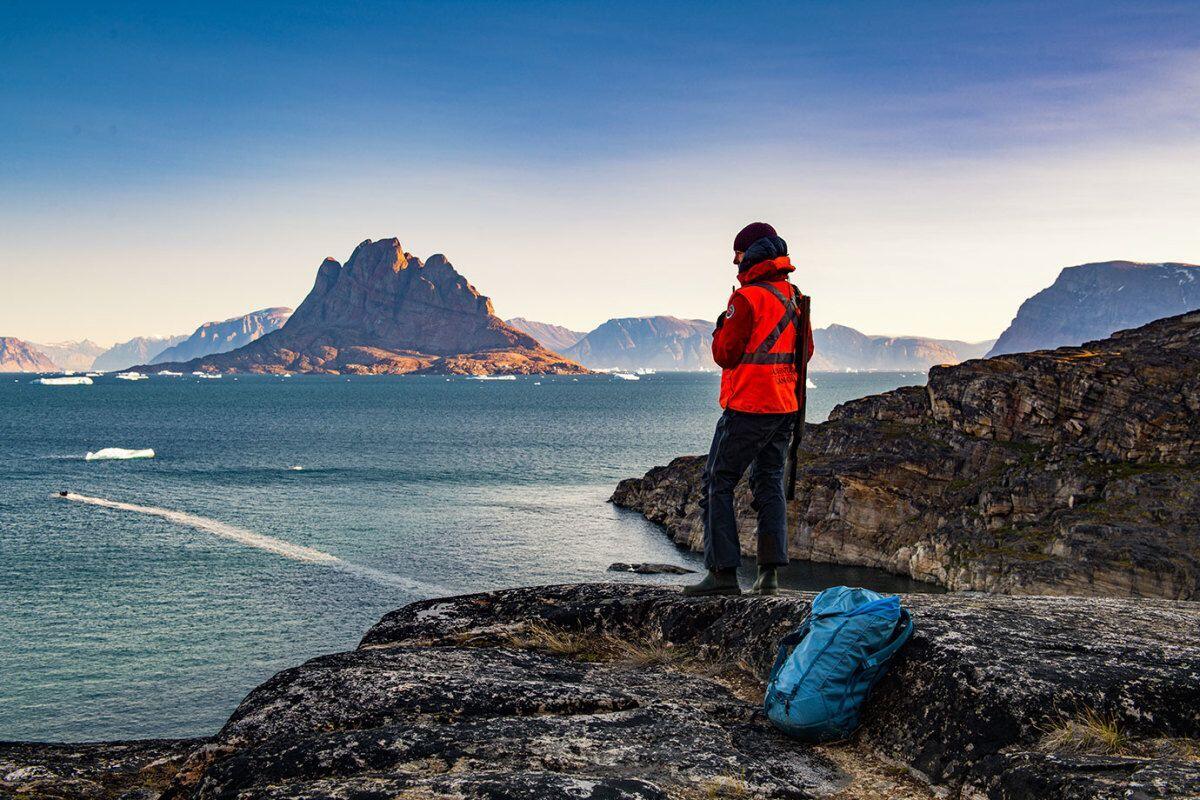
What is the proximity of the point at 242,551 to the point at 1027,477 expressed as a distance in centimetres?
3891

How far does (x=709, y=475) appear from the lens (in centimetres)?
862

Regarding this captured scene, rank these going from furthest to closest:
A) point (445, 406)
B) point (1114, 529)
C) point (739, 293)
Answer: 1. point (445, 406)
2. point (1114, 529)
3. point (739, 293)

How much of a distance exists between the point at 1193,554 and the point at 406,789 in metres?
36.1

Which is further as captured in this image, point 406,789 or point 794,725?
point 794,725

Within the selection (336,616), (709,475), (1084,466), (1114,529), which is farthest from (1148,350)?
(709,475)

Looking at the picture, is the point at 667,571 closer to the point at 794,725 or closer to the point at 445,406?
the point at 794,725

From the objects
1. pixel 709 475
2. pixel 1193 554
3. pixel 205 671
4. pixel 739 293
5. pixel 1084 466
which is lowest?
pixel 205 671

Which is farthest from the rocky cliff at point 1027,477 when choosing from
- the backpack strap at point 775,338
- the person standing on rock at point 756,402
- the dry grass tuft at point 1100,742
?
the dry grass tuft at point 1100,742

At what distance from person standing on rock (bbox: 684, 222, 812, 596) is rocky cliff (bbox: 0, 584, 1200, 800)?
0.87 meters

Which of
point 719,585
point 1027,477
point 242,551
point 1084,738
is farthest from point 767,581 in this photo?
point 242,551

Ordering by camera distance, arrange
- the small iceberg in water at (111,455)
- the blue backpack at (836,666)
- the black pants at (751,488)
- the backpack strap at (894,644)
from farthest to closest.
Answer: the small iceberg in water at (111,455), the black pants at (751,488), the backpack strap at (894,644), the blue backpack at (836,666)

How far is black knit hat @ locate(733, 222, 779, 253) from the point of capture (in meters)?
8.51

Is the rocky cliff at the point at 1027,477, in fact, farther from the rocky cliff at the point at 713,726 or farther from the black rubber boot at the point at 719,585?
the rocky cliff at the point at 713,726

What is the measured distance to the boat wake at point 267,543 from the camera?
129 ft
